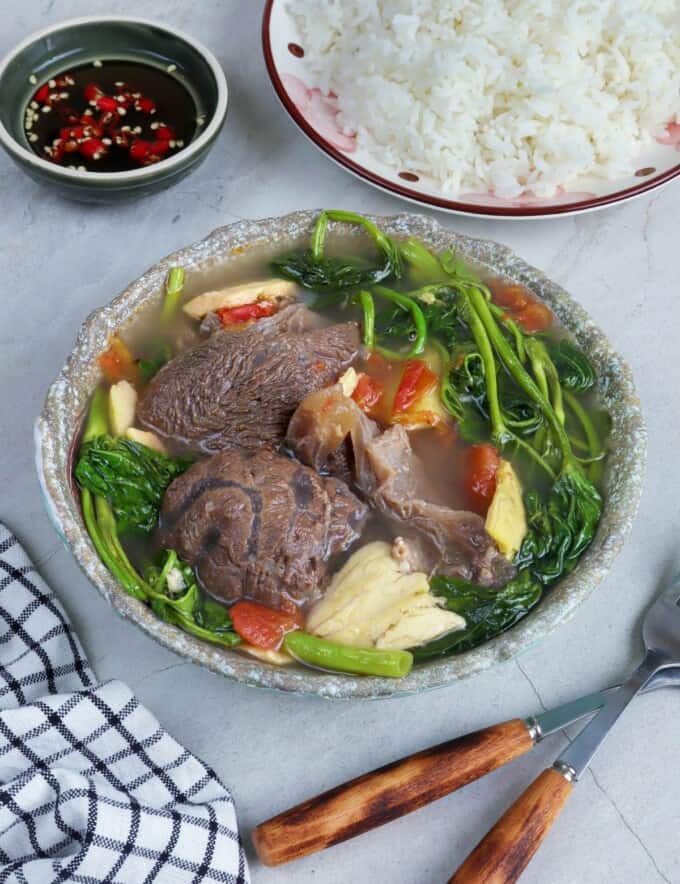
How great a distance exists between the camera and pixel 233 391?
2678 mm

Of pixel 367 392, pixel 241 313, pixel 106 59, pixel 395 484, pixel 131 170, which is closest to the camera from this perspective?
pixel 395 484

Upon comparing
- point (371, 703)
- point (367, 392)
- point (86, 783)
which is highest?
point (367, 392)

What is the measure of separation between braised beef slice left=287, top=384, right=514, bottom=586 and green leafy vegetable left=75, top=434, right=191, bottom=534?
→ 358mm

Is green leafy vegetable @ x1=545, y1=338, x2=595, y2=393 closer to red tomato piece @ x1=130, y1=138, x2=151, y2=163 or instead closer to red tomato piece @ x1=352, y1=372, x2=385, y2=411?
red tomato piece @ x1=352, y1=372, x2=385, y2=411

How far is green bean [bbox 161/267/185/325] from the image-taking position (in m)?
2.92

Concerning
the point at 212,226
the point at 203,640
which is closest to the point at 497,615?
the point at 203,640

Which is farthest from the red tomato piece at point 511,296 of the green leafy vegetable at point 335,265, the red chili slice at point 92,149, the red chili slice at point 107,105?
the red chili slice at point 107,105

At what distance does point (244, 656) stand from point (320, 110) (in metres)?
2.14

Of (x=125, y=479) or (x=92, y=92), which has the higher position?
(x=92, y=92)

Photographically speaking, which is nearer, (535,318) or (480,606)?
(480,606)

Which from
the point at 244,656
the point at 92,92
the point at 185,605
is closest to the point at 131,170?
the point at 92,92

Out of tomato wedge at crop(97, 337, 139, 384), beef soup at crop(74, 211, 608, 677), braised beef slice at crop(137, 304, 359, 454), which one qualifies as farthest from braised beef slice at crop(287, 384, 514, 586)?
tomato wedge at crop(97, 337, 139, 384)

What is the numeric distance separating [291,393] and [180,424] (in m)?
0.29

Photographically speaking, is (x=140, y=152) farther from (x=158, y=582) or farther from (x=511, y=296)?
(x=158, y=582)
